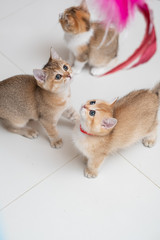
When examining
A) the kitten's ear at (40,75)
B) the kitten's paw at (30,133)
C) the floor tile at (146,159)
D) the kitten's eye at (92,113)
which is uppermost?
the kitten's ear at (40,75)

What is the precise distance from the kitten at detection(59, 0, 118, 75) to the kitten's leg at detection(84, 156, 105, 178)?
22.8 inches

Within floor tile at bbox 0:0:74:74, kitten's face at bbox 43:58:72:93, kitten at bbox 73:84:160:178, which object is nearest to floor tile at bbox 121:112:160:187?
kitten at bbox 73:84:160:178

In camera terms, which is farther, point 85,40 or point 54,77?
point 85,40

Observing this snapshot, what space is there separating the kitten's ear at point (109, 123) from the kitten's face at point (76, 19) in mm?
680

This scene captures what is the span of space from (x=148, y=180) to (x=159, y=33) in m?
1.13

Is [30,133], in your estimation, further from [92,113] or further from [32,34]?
[32,34]

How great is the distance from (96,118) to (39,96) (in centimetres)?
36

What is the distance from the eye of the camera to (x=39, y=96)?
1.25 metres

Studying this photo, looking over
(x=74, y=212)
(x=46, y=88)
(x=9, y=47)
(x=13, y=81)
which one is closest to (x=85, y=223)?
(x=74, y=212)

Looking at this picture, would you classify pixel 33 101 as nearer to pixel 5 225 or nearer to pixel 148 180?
pixel 5 225

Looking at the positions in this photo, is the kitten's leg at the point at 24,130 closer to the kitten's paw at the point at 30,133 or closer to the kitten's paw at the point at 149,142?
the kitten's paw at the point at 30,133

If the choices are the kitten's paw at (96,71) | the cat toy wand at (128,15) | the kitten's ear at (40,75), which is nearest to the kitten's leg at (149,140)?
the kitten's paw at (96,71)

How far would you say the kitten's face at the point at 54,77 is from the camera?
114 cm

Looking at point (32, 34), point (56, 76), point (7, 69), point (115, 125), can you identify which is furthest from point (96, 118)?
point (32, 34)
